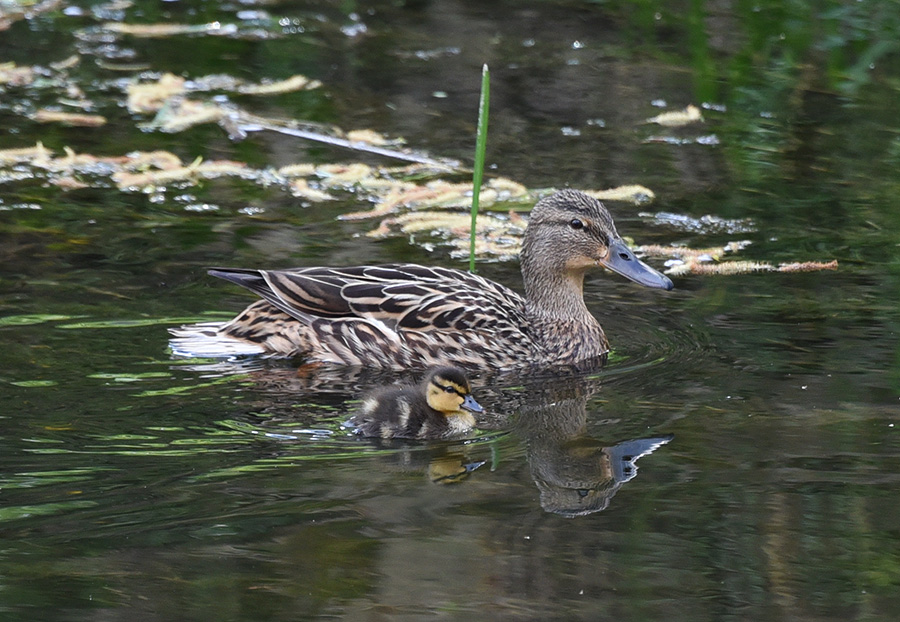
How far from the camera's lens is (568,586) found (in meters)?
4.28

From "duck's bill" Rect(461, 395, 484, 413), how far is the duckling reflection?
187 mm

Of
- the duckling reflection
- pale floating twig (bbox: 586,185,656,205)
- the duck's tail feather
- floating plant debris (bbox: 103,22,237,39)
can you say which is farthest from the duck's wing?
floating plant debris (bbox: 103,22,237,39)

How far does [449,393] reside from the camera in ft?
19.2

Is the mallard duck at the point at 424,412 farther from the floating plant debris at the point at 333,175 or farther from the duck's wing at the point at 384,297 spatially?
the floating plant debris at the point at 333,175

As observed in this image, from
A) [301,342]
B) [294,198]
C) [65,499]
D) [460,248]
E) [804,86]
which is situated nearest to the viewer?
[65,499]

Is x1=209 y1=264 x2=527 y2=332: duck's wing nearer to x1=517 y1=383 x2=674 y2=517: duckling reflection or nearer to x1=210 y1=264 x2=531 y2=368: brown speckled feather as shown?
x1=210 y1=264 x2=531 y2=368: brown speckled feather

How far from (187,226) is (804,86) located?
17.2ft

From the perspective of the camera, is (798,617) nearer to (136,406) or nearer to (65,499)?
(65,499)

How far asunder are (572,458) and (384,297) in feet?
6.05

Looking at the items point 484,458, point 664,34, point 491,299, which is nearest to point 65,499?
point 484,458

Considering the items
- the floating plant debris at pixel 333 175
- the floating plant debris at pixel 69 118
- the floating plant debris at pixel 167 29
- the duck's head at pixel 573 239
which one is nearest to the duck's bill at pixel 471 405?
the duck's head at pixel 573 239

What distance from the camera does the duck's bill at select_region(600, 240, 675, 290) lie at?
7.05m

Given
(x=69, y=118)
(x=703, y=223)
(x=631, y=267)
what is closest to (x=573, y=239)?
(x=631, y=267)

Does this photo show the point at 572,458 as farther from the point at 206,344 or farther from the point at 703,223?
the point at 703,223
